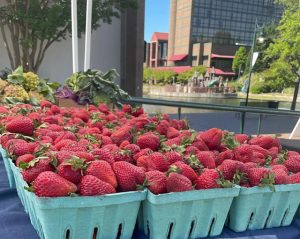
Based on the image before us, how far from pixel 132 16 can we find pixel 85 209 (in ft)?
32.1

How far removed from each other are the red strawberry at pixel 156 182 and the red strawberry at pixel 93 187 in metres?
0.11

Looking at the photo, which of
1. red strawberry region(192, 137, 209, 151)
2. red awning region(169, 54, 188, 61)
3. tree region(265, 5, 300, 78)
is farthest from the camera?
red awning region(169, 54, 188, 61)

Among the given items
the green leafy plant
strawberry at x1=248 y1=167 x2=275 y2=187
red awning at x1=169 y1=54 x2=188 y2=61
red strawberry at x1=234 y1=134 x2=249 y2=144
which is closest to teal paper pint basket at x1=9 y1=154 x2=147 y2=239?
strawberry at x1=248 y1=167 x2=275 y2=187

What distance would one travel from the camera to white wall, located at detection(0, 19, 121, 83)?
30.8 ft

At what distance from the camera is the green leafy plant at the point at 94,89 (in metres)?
3.17

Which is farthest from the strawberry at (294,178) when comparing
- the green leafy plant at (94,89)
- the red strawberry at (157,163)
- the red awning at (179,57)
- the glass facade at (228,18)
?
the glass facade at (228,18)

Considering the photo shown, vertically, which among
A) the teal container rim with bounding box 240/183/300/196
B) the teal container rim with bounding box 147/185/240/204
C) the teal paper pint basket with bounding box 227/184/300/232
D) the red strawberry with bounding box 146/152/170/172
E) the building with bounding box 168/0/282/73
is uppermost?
the building with bounding box 168/0/282/73

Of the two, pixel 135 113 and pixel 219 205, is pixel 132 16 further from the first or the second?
pixel 219 205

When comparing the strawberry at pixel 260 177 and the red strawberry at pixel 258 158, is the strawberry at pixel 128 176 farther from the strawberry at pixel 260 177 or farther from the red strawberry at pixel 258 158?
the red strawberry at pixel 258 158

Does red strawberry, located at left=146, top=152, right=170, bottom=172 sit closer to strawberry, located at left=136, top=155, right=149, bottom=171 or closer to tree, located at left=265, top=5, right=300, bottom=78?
strawberry, located at left=136, top=155, right=149, bottom=171

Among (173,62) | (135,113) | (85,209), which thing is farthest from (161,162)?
(173,62)

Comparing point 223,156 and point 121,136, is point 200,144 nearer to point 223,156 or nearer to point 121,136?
point 223,156

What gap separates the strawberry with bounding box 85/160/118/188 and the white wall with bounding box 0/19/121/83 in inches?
346

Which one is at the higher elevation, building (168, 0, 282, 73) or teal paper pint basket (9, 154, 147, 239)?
building (168, 0, 282, 73)
